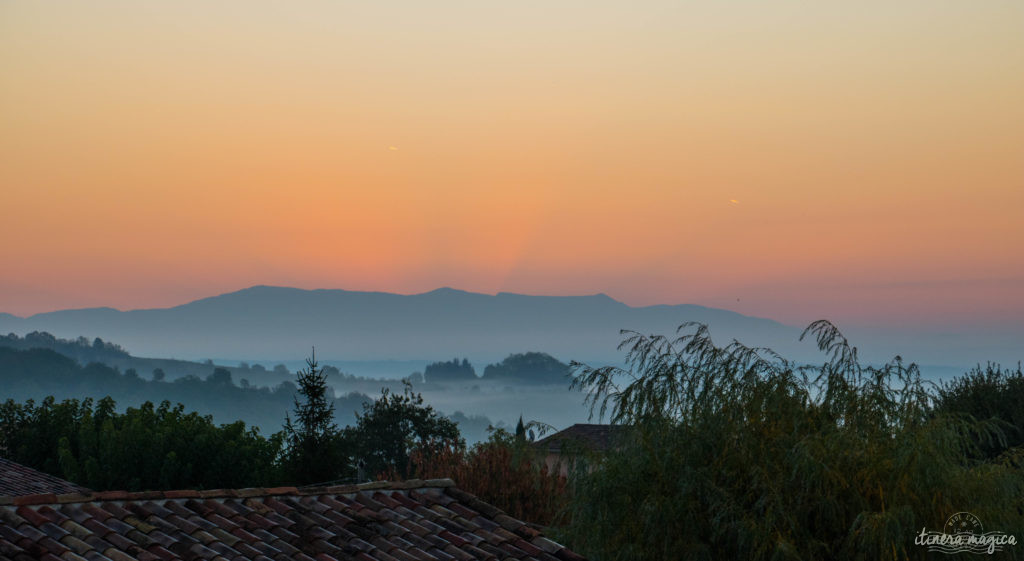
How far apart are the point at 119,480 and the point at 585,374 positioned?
3018 cm

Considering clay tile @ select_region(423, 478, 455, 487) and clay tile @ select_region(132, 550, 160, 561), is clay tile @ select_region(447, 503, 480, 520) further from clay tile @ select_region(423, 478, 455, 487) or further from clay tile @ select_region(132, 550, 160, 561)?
clay tile @ select_region(132, 550, 160, 561)

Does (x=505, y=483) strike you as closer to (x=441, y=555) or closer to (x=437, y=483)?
(x=437, y=483)

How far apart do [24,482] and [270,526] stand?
86.3 feet

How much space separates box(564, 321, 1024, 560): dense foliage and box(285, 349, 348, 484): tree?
2507 cm

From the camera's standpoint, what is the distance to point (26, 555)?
1015 cm

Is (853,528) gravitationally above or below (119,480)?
above

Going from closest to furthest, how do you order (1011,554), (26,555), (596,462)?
1. (26,555)
2. (1011,554)
3. (596,462)

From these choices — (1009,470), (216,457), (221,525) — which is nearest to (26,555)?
(221,525)

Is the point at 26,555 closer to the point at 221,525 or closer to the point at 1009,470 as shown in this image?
the point at 221,525

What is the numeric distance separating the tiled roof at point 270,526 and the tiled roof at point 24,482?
2255cm

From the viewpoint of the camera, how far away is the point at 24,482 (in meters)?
34.2

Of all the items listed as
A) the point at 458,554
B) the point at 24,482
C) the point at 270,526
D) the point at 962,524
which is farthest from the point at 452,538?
the point at 24,482

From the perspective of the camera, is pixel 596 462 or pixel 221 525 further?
pixel 596 462

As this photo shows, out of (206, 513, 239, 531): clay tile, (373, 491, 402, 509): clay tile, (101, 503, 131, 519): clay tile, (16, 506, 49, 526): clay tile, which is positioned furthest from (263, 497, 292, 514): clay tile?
(16, 506, 49, 526): clay tile
